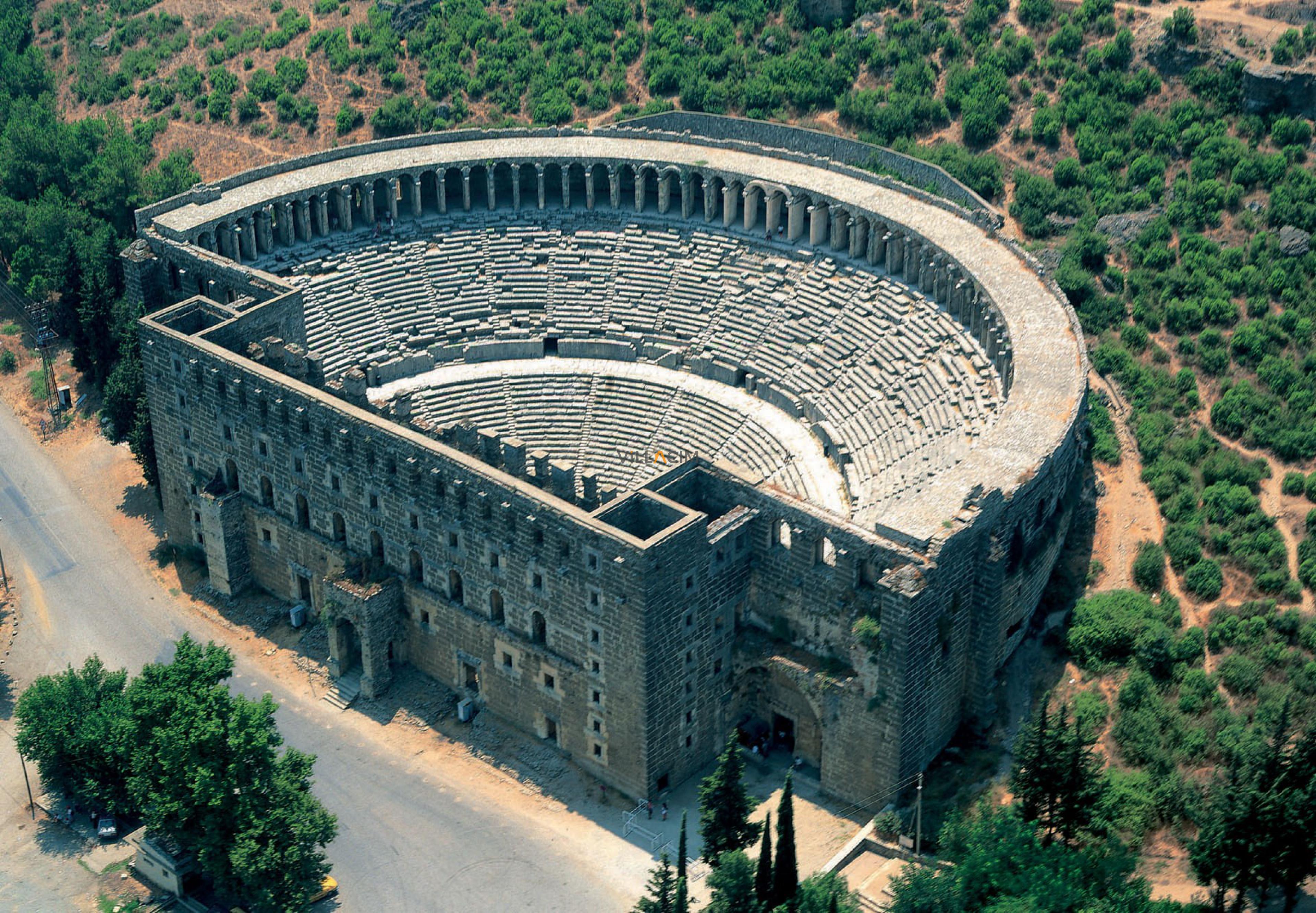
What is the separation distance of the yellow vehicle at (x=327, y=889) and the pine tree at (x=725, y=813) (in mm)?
20170

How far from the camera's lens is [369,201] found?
445 ft

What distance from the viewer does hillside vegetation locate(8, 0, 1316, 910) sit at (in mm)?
99438

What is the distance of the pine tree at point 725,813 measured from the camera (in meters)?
91.8

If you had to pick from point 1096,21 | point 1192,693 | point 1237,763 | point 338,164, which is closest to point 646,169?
point 338,164

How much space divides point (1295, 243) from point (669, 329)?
44431mm

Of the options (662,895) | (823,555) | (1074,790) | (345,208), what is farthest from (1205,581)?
(345,208)

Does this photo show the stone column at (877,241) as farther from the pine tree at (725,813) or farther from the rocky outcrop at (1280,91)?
the pine tree at (725,813)

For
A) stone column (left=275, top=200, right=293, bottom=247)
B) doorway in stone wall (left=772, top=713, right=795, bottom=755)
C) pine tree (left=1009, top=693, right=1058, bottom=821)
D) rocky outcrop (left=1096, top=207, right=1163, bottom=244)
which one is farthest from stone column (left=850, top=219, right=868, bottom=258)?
pine tree (left=1009, top=693, right=1058, bottom=821)

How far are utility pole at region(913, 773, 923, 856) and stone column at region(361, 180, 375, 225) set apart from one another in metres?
62.8

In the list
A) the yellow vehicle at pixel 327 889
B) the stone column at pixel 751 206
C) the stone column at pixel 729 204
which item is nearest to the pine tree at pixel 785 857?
the yellow vehicle at pixel 327 889

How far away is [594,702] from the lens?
101938mm

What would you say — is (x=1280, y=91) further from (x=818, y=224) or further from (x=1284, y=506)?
(x=1284, y=506)

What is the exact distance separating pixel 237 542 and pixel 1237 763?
2503 inches

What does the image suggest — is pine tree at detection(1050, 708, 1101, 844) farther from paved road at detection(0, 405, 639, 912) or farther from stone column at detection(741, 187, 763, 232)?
stone column at detection(741, 187, 763, 232)
